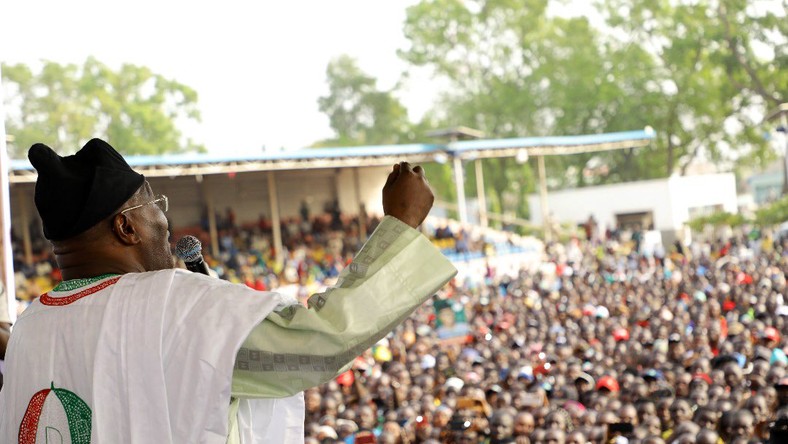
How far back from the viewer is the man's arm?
1.05 metres

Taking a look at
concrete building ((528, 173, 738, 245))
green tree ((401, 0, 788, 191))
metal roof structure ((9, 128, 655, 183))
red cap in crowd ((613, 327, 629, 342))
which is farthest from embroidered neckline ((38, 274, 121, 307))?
green tree ((401, 0, 788, 191))

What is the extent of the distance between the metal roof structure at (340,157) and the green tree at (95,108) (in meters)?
11.6

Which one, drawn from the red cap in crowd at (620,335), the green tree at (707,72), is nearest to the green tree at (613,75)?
the green tree at (707,72)

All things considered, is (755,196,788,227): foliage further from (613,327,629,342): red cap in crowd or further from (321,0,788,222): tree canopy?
(613,327,629,342): red cap in crowd

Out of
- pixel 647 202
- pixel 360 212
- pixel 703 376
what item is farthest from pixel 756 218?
pixel 703 376

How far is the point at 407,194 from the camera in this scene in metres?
1.13

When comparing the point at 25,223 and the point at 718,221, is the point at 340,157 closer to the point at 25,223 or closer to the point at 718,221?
the point at 25,223

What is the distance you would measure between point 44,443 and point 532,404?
186 inches

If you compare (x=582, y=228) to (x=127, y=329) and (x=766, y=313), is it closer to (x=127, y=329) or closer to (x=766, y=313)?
(x=766, y=313)

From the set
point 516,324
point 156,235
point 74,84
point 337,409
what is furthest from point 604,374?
point 74,84

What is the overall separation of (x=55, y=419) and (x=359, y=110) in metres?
31.9

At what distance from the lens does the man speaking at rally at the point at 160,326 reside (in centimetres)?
107

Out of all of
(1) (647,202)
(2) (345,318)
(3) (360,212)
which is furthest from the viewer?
(1) (647,202)

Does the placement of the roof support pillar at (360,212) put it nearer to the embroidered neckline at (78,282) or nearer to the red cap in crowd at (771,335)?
the red cap in crowd at (771,335)
